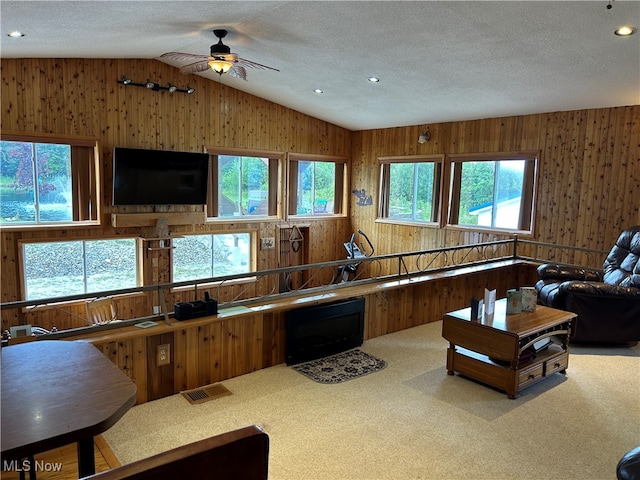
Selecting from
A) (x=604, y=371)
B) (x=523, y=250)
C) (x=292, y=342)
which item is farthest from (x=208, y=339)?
(x=523, y=250)

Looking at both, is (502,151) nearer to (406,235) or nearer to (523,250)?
(523,250)

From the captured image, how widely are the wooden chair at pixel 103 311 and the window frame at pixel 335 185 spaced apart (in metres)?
3.48

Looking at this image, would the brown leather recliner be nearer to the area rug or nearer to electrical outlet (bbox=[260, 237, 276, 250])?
the area rug

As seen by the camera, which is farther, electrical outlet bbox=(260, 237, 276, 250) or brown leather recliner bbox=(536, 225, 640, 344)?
electrical outlet bbox=(260, 237, 276, 250)

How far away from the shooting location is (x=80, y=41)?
5125 mm

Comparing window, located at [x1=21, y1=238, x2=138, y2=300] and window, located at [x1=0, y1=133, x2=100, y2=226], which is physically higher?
window, located at [x1=0, y1=133, x2=100, y2=226]

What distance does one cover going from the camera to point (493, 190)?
7.21m

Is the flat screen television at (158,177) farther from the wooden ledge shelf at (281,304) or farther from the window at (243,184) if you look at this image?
the wooden ledge shelf at (281,304)

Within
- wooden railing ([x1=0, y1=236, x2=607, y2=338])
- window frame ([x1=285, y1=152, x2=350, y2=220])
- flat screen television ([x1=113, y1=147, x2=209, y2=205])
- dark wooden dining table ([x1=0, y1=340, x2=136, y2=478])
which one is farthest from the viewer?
window frame ([x1=285, y1=152, x2=350, y2=220])

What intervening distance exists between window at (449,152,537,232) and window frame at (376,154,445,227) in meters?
0.22

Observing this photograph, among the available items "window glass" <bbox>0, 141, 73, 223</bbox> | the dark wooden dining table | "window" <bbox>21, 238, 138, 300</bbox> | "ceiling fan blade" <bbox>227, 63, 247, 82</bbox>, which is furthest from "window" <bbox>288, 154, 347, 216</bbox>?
the dark wooden dining table

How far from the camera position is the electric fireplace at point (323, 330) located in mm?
4180

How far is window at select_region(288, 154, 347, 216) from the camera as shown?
28.9 feet

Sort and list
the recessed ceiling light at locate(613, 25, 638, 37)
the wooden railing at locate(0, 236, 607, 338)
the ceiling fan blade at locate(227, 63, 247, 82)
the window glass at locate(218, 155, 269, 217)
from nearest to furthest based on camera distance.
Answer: the recessed ceiling light at locate(613, 25, 638, 37)
the wooden railing at locate(0, 236, 607, 338)
the ceiling fan blade at locate(227, 63, 247, 82)
the window glass at locate(218, 155, 269, 217)
